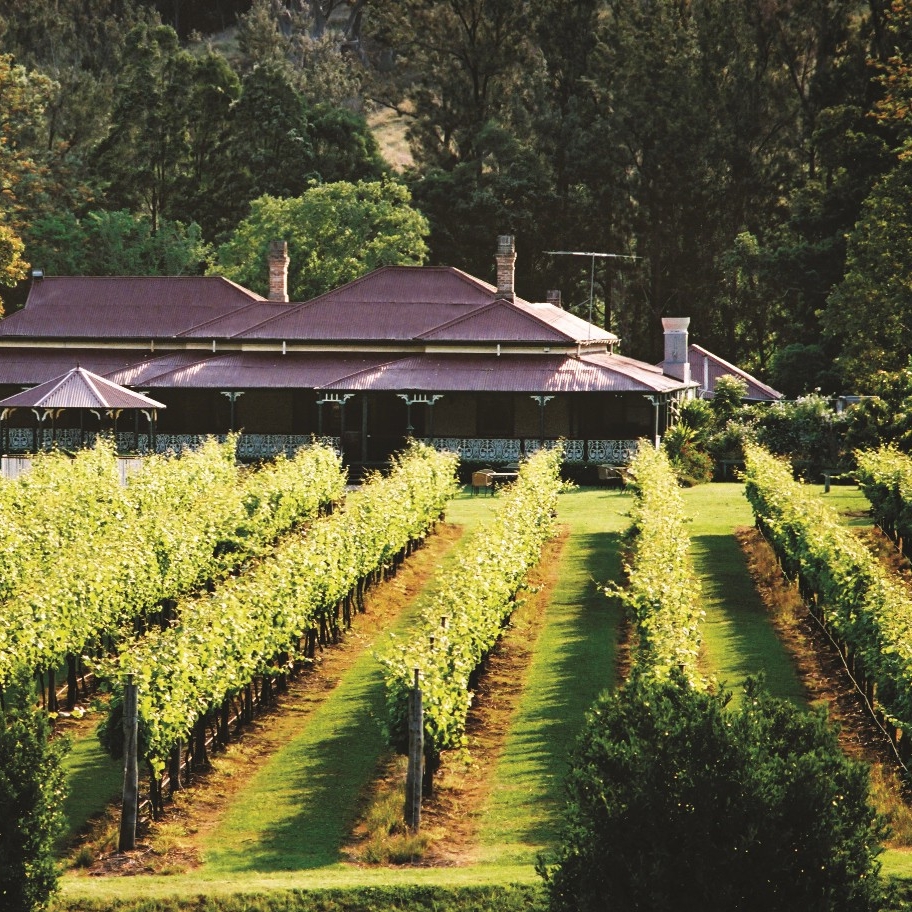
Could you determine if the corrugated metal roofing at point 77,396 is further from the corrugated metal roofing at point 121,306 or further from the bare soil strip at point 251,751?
the bare soil strip at point 251,751

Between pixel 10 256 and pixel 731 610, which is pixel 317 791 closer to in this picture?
pixel 731 610

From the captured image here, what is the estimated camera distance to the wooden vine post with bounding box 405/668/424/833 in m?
14.1

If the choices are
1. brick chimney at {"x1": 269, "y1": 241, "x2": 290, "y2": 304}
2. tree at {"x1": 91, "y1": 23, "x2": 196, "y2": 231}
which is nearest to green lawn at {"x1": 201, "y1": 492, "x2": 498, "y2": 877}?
brick chimney at {"x1": 269, "y1": 241, "x2": 290, "y2": 304}

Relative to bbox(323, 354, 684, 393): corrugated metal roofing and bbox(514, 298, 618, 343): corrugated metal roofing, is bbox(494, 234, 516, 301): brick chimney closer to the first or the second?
bbox(514, 298, 618, 343): corrugated metal roofing

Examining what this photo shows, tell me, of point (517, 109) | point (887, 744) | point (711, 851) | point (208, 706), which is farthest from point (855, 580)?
point (517, 109)

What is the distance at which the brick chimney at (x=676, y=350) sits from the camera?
48000mm

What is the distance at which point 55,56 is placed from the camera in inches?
3974

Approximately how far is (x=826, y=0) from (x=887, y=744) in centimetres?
5141

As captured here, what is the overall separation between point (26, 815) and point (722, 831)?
211 inches

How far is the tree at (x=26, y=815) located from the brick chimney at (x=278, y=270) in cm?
3945

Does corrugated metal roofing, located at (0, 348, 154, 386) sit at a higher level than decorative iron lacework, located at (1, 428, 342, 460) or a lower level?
higher

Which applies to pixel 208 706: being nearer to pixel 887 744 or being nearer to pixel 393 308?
pixel 887 744

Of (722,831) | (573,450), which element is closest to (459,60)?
(573,450)

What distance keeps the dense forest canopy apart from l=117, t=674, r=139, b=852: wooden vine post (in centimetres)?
4615
